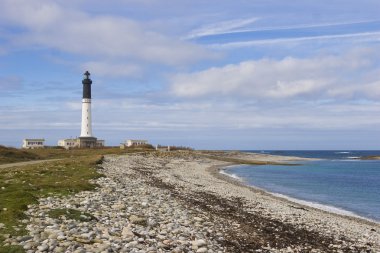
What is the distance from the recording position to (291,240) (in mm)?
17453

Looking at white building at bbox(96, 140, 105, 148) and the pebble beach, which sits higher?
white building at bbox(96, 140, 105, 148)

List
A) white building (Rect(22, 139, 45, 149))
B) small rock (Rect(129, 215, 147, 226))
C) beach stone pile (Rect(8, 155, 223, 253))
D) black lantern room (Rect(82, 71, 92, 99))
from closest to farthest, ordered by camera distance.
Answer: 1. beach stone pile (Rect(8, 155, 223, 253))
2. small rock (Rect(129, 215, 147, 226))
3. black lantern room (Rect(82, 71, 92, 99))
4. white building (Rect(22, 139, 45, 149))

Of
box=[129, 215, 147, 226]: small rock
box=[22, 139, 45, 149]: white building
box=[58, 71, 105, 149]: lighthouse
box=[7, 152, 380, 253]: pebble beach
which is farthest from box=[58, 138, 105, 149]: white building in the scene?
box=[129, 215, 147, 226]: small rock

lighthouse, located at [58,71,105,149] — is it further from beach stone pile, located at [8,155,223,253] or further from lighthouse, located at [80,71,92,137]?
beach stone pile, located at [8,155,223,253]

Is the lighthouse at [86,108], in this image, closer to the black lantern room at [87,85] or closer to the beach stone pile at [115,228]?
the black lantern room at [87,85]

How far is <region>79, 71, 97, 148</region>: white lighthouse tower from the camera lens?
335 feet

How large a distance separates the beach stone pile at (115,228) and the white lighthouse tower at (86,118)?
83.5 metres

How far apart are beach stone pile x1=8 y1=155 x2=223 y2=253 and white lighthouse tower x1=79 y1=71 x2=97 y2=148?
274ft

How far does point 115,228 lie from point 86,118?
90751mm

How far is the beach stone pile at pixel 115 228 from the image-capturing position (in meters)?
12.1

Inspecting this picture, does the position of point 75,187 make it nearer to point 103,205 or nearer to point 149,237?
point 103,205

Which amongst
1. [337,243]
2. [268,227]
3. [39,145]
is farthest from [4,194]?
[39,145]

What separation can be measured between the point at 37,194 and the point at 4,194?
142 centimetres

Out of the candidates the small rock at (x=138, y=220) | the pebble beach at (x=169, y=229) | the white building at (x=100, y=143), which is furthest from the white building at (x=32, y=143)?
the small rock at (x=138, y=220)
